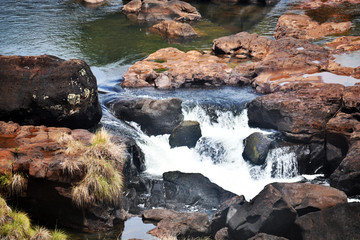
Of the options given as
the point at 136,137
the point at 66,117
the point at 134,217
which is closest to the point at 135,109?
the point at 136,137

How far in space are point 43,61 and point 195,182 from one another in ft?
24.6

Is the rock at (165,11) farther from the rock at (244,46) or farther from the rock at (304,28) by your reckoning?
the rock at (244,46)

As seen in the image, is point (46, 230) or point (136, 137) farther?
point (136, 137)

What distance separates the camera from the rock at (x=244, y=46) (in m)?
27.9

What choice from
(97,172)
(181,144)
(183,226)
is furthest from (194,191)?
(97,172)

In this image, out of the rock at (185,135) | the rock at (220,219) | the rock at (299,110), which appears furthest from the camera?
the rock at (185,135)

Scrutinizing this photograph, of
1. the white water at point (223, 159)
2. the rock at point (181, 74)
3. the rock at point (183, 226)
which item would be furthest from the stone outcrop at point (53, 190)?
the rock at point (181, 74)

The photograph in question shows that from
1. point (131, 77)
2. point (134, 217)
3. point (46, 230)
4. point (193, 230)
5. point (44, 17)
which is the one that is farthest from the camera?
point (44, 17)

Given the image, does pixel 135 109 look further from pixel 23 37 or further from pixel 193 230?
pixel 23 37

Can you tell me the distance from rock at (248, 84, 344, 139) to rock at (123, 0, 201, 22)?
2361 cm

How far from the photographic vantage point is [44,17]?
3922 cm

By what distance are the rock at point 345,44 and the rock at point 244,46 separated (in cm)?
410

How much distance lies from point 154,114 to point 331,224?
9967 millimetres

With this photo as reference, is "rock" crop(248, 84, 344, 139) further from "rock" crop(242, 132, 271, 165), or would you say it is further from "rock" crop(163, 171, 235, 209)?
"rock" crop(163, 171, 235, 209)
